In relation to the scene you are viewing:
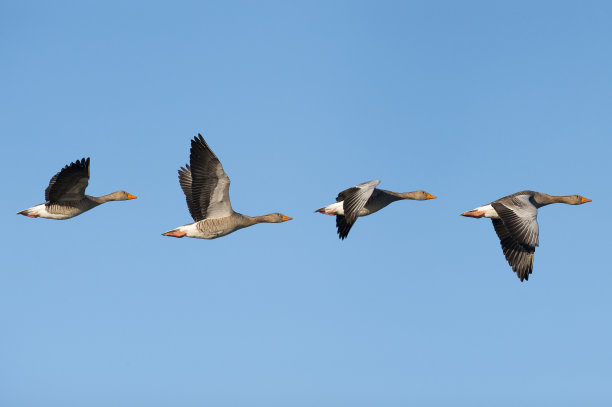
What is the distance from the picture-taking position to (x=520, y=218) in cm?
2625

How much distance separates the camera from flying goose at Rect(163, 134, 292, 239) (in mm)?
26266

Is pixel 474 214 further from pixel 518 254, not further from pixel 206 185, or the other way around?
pixel 206 185

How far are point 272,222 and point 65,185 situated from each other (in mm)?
6777

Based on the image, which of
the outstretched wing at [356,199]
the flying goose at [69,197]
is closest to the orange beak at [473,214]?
the outstretched wing at [356,199]

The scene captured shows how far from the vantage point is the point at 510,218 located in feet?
86.3

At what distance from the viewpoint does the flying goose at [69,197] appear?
2945cm

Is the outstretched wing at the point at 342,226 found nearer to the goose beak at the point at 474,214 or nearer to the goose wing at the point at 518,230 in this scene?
the goose beak at the point at 474,214

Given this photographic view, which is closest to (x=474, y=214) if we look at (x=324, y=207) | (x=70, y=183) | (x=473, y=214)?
(x=473, y=214)

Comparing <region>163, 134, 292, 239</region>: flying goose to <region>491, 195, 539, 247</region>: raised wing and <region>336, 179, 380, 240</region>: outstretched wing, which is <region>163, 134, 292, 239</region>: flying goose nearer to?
<region>336, 179, 380, 240</region>: outstretched wing

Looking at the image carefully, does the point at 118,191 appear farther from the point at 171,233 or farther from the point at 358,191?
the point at 358,191

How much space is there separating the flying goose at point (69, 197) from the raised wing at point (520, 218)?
41.5 feet

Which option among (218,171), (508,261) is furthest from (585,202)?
(218,171)

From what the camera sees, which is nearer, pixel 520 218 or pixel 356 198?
pixel 520 218

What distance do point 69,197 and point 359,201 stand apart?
9999 mm
